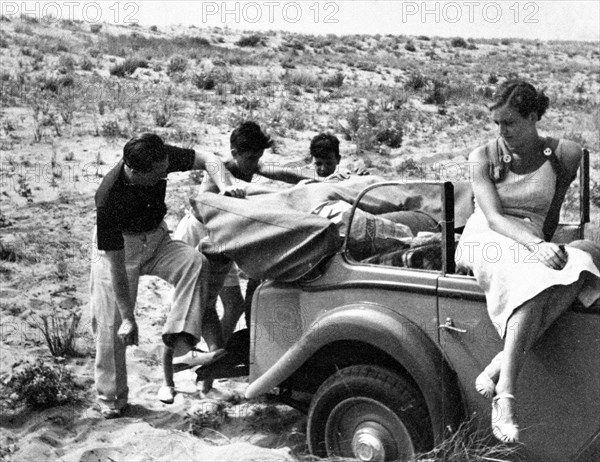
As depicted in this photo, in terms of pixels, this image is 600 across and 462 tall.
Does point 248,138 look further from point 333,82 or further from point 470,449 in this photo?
point 333,82

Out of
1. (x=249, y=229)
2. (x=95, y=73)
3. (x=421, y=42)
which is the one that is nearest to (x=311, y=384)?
(x=249, y=229)

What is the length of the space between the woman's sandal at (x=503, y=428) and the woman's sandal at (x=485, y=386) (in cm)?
4

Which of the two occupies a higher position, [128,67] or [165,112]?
[128,67]

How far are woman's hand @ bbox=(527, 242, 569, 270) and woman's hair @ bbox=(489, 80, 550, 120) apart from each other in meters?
0.78

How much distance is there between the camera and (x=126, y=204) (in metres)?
5.55

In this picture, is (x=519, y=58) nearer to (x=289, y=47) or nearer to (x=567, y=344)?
(x=289, y=47)

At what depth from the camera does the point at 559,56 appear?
4266cm

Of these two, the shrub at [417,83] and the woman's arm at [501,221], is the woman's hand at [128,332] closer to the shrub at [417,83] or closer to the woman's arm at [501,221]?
the woman's arm at [501,221]

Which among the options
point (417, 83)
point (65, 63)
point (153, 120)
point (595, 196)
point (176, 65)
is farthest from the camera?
point (417, 83)

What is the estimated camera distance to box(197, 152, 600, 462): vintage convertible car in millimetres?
3725

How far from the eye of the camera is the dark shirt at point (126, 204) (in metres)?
5.36

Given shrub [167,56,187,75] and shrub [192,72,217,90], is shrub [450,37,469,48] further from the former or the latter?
shrub [192,72,217,90]

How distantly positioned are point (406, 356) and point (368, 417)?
0.48m

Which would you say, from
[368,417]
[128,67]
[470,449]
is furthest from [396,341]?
[128,67]
